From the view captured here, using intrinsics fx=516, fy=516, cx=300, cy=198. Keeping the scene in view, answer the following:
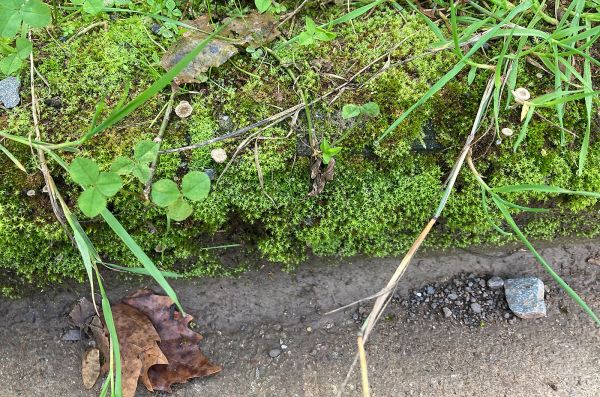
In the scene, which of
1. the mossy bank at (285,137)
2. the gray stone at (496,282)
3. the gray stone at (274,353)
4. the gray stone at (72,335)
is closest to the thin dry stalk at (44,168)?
the mossy bank at (285,137)

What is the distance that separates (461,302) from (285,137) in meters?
1.22

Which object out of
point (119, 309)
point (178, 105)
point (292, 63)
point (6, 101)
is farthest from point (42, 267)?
point (292, 63)

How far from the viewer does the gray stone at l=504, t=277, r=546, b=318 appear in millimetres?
2406

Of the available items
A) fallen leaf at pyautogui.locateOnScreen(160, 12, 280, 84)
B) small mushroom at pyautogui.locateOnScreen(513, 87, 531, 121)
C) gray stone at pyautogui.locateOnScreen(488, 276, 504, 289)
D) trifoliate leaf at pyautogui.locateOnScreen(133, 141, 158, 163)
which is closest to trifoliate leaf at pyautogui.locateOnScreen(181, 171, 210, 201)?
trifoliate leaf at pyautogui.locateOnScreen(133, 141, 158, 163)

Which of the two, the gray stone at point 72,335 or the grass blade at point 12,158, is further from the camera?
the gray stone at point 72,335

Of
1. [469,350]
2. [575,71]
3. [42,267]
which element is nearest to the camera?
[575,71]

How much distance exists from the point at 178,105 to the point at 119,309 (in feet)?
3.23

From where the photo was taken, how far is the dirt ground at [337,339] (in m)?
2.38

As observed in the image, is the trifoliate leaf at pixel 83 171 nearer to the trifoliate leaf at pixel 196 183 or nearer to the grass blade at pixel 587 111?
the trifoliate leaf at pixel 196 183

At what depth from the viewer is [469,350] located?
2.43m

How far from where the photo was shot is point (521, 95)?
195cm

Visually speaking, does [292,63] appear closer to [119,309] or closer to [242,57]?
[242,57]

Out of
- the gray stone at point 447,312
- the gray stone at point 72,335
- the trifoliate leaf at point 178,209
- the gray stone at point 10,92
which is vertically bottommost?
the gray stone at point 72,335

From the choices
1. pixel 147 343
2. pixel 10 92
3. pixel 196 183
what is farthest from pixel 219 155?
pixel 147 343
